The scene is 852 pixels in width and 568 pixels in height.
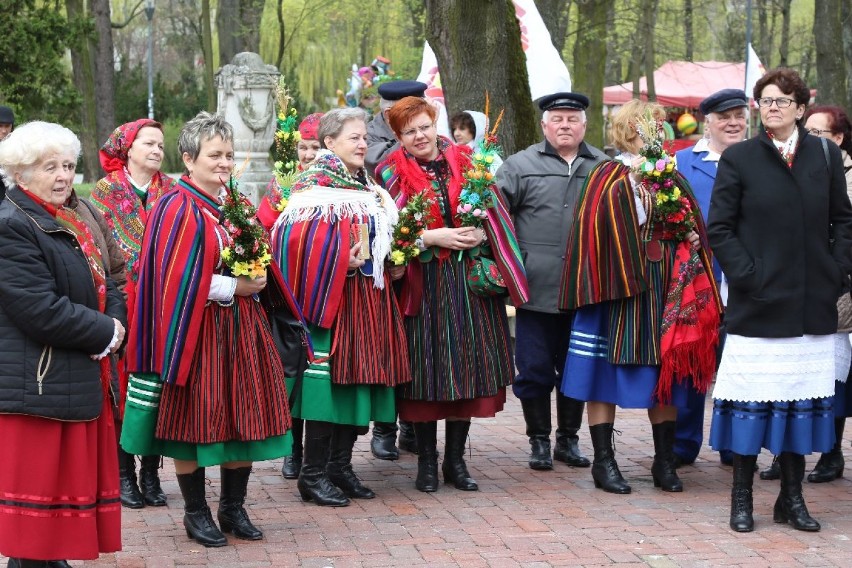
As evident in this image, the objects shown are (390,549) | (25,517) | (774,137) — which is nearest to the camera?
(25,517)

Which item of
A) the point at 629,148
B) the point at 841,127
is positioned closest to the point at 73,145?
the point at 629,148

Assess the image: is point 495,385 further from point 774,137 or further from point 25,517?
point 25,517

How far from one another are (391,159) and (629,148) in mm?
1331

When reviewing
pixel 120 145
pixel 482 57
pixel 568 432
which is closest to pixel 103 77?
pixel 482 57

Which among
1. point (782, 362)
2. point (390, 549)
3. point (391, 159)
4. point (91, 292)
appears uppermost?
point (391, 159)

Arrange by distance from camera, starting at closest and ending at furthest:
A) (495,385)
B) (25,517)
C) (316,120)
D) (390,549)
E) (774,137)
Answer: (25,517) < (390,549) < (774,137) < (495,385) < (316,120)

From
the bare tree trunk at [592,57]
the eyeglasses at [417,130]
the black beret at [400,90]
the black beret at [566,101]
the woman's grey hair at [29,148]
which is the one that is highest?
the bare tree trunk at [592,57]

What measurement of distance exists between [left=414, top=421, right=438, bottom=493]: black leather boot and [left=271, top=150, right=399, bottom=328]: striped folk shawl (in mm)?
913

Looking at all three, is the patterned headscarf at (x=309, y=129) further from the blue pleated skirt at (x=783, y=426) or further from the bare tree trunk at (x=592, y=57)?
the bare tree trunk at (x=592, y=57)

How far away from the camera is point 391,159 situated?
666cm

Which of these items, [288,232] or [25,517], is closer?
[25,517]

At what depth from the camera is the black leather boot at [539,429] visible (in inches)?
286

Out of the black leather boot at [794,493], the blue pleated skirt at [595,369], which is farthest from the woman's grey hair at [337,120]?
the black leather boot at [794,493]

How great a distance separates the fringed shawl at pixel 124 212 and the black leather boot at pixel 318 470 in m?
1.24
